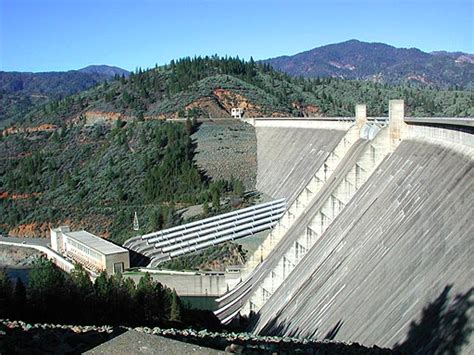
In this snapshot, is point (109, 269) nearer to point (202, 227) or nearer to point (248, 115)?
point (202, 227)

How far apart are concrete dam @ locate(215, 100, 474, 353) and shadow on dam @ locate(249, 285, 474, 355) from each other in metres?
0.03

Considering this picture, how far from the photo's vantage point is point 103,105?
87.3 metres

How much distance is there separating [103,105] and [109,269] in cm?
5240

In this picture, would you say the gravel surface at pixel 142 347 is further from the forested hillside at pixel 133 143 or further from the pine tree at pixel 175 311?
the forested hillside at pixel 133 143

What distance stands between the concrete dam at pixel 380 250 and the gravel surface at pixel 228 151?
24794 millimetres

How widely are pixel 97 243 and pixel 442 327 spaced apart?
112 feet

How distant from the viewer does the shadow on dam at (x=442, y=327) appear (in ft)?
33.4

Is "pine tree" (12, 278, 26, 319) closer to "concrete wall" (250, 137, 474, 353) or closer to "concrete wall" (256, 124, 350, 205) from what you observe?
"concrete wall" (250, 137, 474, 353)

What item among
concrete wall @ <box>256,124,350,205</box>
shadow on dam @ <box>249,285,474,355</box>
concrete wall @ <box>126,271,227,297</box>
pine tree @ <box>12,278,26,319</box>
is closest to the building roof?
concrete wall @ <box>126,271,227,297</box>

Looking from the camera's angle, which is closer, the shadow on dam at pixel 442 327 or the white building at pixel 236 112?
the shadow on dam at pixel 442 327

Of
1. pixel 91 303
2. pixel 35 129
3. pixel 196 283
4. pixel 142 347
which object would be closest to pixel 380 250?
pixel 142 347

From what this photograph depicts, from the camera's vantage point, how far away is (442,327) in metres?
10.9

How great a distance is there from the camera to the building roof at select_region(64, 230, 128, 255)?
39.5 m

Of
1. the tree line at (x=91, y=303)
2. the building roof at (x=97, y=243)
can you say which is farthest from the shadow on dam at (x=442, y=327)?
the building roof at (x=97, y=243)
